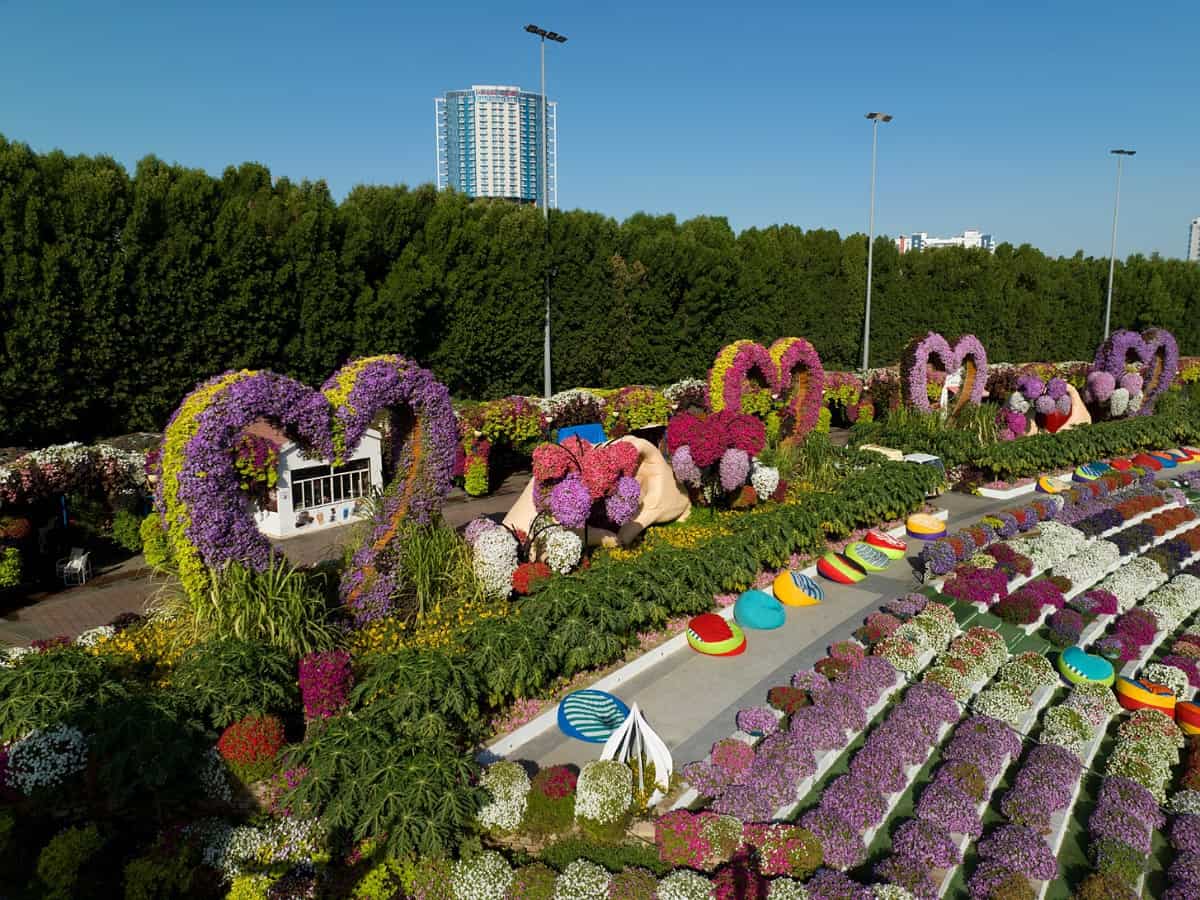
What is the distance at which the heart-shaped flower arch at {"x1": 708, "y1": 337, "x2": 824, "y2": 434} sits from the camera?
56.5ft

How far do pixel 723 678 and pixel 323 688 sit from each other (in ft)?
16.3

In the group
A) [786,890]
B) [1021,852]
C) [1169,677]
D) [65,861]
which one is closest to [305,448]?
[65,861]

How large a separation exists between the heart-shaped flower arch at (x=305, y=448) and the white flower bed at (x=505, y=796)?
372 centimetres

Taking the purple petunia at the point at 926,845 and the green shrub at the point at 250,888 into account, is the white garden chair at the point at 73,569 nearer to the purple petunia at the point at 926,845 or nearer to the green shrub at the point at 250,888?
the green shrub at the point at 250,888

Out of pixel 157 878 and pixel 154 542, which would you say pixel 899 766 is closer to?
pixel 157 878

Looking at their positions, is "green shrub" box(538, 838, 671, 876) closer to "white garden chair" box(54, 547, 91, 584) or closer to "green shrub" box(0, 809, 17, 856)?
"green shrub" box(0, 809, 17, 856)

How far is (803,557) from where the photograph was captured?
1477cm

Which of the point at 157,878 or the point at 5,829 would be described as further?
the point at 5,829

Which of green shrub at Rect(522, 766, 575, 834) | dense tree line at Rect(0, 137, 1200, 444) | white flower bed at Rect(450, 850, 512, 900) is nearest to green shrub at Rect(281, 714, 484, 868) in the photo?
white flower bed at Rect(450, 850, 512, 900)

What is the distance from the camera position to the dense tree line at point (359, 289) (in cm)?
1600

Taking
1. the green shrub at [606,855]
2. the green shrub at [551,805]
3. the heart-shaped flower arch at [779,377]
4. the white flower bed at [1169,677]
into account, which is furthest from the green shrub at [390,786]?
the heart-shaped flower arch at [779,377]

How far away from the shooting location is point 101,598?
43.8 ft

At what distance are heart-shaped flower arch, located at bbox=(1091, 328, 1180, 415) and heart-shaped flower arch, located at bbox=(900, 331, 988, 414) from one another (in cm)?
685

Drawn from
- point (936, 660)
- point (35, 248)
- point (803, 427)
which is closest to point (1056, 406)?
point (803, 427)
